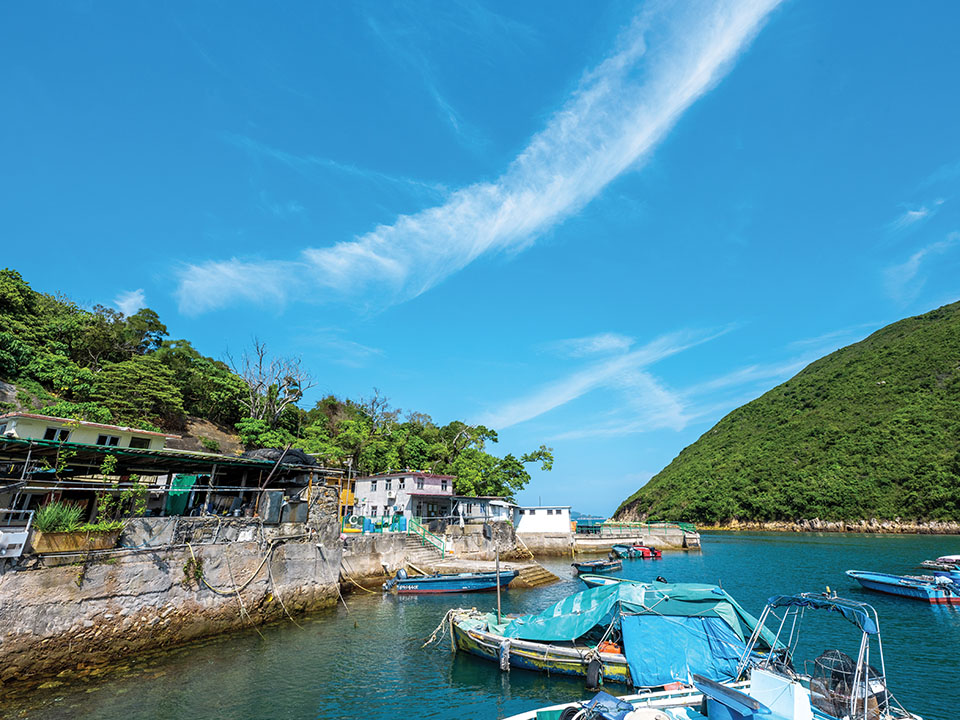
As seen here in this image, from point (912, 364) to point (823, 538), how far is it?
64749 mm

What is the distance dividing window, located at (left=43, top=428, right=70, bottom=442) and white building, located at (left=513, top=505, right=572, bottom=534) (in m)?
48.8

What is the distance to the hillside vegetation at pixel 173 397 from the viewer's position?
44.9 meters

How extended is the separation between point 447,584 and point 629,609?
61.2ft

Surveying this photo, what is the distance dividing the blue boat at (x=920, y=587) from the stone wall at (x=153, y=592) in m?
39.9

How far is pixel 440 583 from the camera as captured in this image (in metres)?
32.0

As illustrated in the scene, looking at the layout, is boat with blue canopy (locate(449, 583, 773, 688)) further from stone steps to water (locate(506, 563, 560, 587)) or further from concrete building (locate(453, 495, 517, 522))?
concrete building (locate(453, 495, 517, 522))

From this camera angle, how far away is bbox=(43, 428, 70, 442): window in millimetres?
26203

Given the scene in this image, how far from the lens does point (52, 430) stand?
26.4m

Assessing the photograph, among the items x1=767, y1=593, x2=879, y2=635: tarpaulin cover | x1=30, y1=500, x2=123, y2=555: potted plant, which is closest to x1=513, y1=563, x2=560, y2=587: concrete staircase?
x1=767, y1=593, x2=879, y2=635: tarpaulin cover

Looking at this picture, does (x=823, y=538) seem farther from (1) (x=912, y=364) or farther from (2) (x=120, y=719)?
(2) (x=120, y=719)

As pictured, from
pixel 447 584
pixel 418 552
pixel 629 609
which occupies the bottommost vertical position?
pixel 447 584

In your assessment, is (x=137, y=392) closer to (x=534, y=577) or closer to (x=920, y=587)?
(x=534, y=577)

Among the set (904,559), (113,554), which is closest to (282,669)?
(113,554)

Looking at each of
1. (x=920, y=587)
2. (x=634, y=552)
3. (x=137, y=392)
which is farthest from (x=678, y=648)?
(x=137, y=392)
